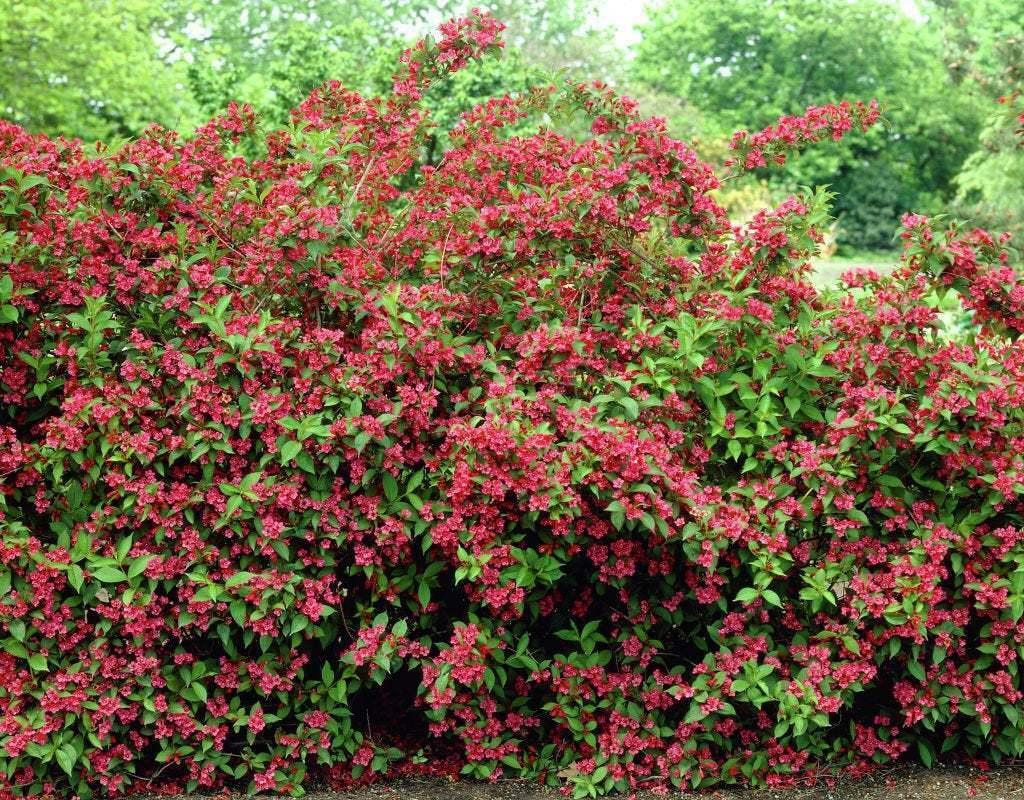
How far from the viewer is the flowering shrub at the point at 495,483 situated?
3.42 m

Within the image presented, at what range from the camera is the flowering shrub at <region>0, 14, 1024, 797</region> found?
3.42m

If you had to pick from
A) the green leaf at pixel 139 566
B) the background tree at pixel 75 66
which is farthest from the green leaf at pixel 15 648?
the background tree at pixel 75 66

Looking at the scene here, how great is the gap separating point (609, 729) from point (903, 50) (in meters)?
40.3

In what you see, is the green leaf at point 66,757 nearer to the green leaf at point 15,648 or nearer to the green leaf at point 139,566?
the green leaf at point 15,648

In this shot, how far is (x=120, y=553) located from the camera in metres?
3.45

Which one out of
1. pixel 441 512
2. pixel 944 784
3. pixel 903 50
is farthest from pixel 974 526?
pixel 903 50

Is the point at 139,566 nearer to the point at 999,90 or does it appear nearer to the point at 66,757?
the point at 66,757

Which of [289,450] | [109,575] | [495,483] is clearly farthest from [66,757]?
[495,483]

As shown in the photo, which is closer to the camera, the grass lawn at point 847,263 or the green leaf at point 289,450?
the green leaf at point 289,450

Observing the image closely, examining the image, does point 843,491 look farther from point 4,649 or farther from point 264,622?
point 4,649

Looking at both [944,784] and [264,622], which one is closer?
[264,622]

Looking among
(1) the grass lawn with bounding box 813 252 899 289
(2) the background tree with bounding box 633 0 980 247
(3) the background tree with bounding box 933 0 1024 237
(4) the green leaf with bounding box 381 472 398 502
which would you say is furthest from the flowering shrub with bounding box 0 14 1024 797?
(2) the background tree with bounding box 633 0 980 247

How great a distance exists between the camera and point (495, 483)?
3.30 meters

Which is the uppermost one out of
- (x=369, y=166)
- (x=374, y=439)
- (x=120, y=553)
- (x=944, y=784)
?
(x=369, y=166)
